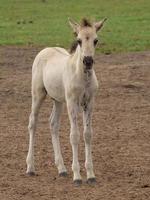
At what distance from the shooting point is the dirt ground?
979 centimetres

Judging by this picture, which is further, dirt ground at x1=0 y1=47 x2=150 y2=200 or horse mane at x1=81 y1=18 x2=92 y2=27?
horse mane at x1=81 y1=18 x2=92 y2=27

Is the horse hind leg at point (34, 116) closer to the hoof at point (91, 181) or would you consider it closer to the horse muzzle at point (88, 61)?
the hoof at point (91, 181)

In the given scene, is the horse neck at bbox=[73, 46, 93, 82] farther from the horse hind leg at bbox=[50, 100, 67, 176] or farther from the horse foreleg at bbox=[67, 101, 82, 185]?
the horse hind leg at bbox=[50, 100, 67, 176]

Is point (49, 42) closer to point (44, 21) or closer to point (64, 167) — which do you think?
point (44, 21)

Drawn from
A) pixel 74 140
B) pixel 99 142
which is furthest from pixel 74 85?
pixel 99 142

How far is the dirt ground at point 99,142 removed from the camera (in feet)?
32.1

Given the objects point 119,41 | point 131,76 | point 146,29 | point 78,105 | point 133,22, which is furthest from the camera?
point 133,22

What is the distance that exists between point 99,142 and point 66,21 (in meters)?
21.1

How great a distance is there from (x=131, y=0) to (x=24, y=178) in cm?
3644

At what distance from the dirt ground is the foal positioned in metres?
0.29

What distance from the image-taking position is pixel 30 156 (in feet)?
36.1

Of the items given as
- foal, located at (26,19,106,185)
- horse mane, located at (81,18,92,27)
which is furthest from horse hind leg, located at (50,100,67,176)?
horse mane, located at (81,18,92,27)

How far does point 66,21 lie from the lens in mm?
33250

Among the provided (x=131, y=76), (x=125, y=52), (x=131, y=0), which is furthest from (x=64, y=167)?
(x=131, y=0)
